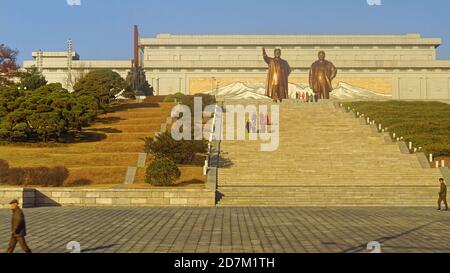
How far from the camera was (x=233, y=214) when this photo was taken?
637 inches

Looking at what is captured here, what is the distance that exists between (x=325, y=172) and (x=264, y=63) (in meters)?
50.9

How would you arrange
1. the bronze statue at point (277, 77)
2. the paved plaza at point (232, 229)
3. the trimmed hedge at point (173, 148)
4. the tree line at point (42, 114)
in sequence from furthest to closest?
the bronze statue at point (277, 77) → the tree line at point (42, 114) → the trimmed hedge at point (173, 148) → the paved plaza at point (232, 229)

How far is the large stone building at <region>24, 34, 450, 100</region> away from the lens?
7406cm

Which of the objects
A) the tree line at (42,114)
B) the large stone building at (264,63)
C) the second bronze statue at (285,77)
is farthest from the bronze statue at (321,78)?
the tree line at (42,114)

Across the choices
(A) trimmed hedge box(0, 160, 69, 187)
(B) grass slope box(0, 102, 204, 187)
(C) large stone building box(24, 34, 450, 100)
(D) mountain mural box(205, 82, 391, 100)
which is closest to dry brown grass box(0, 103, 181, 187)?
(B) grass slope box(0, 102, 204, 187)

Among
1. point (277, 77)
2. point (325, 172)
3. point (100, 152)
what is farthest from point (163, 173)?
point (277, 77)

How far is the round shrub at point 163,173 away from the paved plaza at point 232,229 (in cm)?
312

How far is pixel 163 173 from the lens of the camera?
20688 millimetres

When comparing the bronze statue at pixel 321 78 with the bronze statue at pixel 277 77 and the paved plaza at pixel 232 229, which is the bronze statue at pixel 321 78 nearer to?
the bronze statue at pixel 277 77

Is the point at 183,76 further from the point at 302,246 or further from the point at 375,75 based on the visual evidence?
the point at 302,246

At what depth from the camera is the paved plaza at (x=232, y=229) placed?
1012 centimetres

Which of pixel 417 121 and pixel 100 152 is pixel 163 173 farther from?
pixel 417 121

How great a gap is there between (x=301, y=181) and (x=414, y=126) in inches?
503
